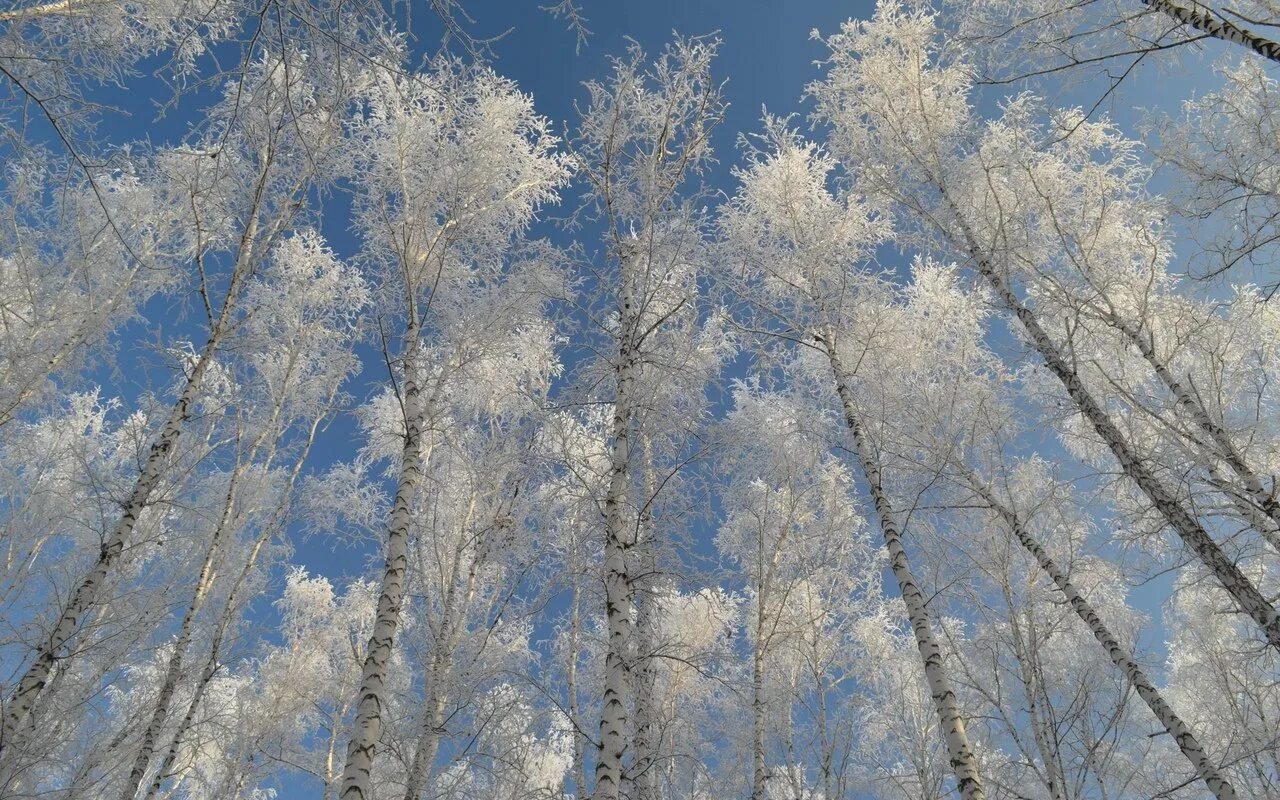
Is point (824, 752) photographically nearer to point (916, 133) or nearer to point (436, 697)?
point (436, 697)

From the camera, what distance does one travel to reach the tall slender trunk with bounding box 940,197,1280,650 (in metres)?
4.64

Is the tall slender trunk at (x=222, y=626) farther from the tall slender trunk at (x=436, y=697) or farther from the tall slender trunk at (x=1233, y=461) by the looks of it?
the tall slender trunk at (x=1233, y=461)

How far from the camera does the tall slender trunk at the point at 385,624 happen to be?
4031 mm

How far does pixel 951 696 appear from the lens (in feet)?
16.9

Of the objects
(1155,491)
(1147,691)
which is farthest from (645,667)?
(1155,491)

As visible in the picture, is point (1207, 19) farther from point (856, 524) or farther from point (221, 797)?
point (221, 797)

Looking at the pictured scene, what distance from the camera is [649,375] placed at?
762cm

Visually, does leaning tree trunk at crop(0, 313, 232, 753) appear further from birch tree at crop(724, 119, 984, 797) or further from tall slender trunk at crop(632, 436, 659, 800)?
birch tree at crop(724, 119, 984, 797)

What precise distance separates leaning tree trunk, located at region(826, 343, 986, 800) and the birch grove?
4 centimetres

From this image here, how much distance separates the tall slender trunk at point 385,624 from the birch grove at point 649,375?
1.4 inches

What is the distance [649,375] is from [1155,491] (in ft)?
15.6

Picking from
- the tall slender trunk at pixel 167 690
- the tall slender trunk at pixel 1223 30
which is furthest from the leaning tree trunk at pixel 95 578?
the tall slender trunk at pixel 1223 30

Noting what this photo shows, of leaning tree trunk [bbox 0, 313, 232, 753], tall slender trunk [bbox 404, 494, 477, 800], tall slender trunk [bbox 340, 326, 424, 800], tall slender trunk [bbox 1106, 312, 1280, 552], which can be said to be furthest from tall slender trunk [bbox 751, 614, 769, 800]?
leaning tree trunk [bbox 0, 313, 232, 753]

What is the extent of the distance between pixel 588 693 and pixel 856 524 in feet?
17.1
